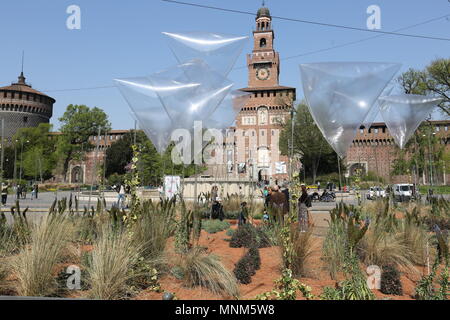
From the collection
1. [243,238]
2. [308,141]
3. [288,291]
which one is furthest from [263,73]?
[288,291]

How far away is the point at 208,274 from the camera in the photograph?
14.0 feet

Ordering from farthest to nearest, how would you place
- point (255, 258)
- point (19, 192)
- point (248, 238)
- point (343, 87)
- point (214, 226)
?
point (19, 192)
point (214, 226)
point (248, 238)
point (255, 258)
point (343, 87)

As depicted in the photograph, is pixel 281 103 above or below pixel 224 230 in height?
above

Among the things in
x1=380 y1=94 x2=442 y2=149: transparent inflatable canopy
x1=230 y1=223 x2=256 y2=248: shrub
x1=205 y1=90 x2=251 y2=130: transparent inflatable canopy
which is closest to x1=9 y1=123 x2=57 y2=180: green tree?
x1=205 y1=90 x2=251 y2=130: transparent inflatable canopy

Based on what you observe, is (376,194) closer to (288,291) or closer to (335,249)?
(335,249)

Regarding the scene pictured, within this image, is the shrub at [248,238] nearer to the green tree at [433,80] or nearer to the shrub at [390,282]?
the shrub at [390,282]

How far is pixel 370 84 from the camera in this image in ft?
15.4

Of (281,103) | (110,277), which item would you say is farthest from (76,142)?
(110,277)

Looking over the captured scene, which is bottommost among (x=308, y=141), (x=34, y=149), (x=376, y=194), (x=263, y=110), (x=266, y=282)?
→ (x=266, y=282)

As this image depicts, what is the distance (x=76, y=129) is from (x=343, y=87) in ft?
184
